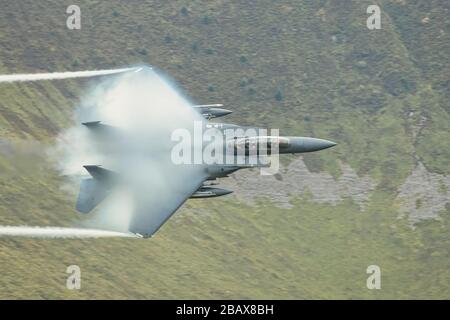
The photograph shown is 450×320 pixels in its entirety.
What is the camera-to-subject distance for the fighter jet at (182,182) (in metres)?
72.3

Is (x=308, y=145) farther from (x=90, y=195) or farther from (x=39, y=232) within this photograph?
(x=39, y=232)

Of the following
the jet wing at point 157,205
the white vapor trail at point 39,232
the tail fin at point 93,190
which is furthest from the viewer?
the white vapor trail at point 39,232

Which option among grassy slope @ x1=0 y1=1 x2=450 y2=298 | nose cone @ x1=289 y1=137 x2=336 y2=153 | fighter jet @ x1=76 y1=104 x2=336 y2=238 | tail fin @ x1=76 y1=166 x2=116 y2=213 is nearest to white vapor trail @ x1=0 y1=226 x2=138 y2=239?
grassy slope @ x1=0 y1=1 x2=450 y2=298

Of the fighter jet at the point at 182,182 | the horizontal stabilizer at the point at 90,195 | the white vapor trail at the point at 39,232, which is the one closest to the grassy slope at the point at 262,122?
the white vapor trail at the point at 39,232

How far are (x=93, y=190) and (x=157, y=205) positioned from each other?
14.6 ft

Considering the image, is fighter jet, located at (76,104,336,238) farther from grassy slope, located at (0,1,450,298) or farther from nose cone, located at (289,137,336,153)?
grassy slope, located at (0,1,450,298)

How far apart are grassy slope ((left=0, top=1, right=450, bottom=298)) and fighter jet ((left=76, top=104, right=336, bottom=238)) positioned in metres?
15.4

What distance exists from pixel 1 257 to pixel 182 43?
174ft

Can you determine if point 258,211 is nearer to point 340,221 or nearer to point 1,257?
point 340,221

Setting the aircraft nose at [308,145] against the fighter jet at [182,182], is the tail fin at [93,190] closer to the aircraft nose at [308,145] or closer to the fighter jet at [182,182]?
the fighter jet at [182,182]

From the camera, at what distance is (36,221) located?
322 feet

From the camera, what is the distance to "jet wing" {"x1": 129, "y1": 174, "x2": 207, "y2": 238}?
70750 millimetres

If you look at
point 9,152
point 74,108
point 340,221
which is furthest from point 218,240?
point 9,152

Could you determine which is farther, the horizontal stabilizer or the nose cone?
the nose cone
